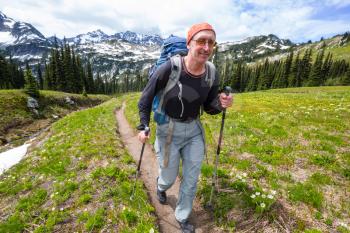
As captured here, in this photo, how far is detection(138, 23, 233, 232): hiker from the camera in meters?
4.96

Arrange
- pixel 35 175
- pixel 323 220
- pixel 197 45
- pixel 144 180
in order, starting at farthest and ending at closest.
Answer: pixel 35 175, pixel 144 180, pixel 323 220, pixel 197 45

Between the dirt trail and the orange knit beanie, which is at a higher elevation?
the orange knit beanie

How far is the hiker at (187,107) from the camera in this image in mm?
4957

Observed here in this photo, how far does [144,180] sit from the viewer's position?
8.93 meters

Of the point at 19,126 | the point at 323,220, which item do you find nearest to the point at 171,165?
the point at 323,220

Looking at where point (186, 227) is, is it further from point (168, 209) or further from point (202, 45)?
point (202, 45)

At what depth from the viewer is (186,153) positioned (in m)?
5.89

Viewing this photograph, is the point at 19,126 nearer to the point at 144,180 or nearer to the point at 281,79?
the point at 144,180

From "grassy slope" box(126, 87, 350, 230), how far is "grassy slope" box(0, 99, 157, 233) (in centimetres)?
281

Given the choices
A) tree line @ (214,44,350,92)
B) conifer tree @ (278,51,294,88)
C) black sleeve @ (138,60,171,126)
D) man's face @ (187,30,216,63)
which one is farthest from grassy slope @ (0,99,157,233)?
conifer tree @ (278,51,294,88)

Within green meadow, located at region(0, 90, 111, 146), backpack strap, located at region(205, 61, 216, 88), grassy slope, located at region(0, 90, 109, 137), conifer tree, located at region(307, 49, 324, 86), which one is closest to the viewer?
backpack strap, located at region(205, 61, 216, 88)

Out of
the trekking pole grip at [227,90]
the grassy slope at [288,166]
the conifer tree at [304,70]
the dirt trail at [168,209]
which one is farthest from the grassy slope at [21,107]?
the conifer tree at [304,70]

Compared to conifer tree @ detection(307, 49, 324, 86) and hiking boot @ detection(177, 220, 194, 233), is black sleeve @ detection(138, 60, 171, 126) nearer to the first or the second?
hiking boot @ detection(177, 220, 194, 233)

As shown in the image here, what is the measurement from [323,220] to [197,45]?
5864mm
